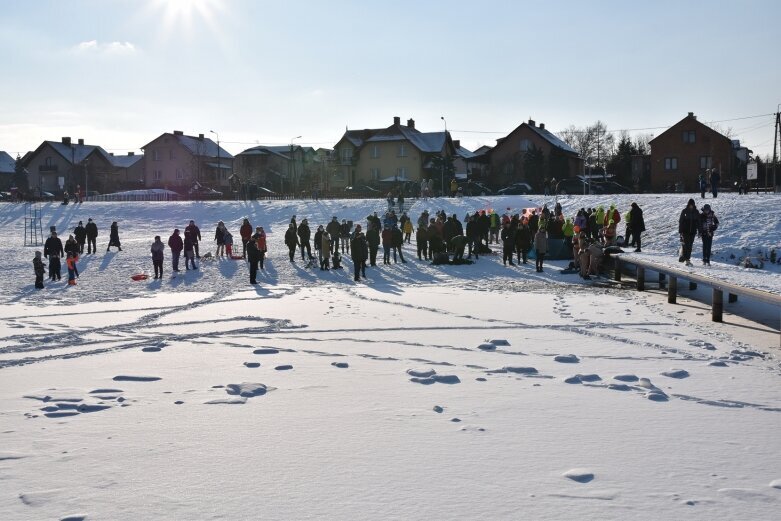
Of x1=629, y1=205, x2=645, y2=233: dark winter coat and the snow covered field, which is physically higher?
x1=629, y1=205, x2=645, y2=233: dark winter coat

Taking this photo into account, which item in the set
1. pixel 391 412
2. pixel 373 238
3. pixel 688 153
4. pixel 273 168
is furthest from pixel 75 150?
pixel 391 412

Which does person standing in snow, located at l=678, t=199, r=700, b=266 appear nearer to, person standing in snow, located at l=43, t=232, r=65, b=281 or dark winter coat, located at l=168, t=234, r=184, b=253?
dark winter coat, located at l=168, t=234, r=184, b=253

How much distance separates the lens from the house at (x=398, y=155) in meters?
70.2

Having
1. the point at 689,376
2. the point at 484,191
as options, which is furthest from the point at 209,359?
the point at 484,191

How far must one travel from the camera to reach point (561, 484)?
4090mm

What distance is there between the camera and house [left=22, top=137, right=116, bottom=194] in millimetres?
82812

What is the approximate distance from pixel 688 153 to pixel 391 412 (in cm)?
6085

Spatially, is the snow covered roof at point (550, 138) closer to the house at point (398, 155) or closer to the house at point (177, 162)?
the house at point (398, 155)

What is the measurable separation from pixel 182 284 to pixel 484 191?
129 feet

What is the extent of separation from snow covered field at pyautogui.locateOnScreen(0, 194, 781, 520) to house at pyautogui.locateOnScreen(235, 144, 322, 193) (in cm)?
6613

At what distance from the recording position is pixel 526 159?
6556 cm

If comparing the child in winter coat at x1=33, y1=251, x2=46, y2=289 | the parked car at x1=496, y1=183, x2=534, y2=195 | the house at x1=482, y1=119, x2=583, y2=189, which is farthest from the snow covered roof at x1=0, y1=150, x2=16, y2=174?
the child in winter coat at x1=33, y1=251, x2=46, y2=289

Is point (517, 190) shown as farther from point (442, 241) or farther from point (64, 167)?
point (64, 167)

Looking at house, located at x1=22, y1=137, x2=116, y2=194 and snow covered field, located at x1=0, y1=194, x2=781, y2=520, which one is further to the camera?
house, located at x1=22, y1=137, x2=116, y2=194
